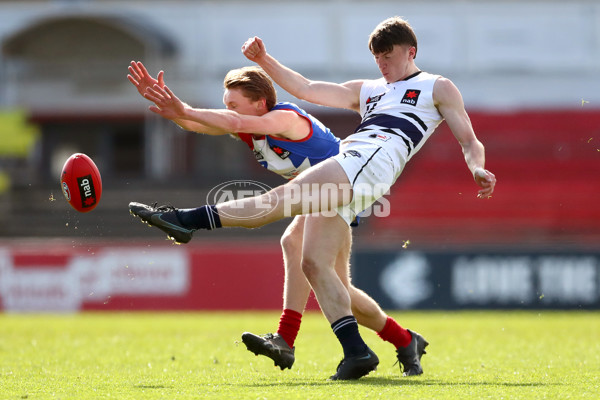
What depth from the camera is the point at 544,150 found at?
19.4 metres

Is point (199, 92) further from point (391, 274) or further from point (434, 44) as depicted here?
point (391, 274)

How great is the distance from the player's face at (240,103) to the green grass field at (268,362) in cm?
165

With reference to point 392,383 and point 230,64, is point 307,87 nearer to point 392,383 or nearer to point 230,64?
point 392,383

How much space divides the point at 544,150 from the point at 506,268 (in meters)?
6.76

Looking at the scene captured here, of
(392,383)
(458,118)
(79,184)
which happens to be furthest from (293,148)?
(392,383)

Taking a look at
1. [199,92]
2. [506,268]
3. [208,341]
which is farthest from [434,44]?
[208,341]

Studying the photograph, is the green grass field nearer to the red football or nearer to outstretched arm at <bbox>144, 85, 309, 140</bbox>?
the red football

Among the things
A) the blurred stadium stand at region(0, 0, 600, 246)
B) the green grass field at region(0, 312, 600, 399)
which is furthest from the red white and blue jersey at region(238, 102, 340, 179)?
the blurred stadium stand at region(0, 0, 600, 246)

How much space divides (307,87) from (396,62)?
608mm

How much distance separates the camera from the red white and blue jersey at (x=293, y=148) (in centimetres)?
575

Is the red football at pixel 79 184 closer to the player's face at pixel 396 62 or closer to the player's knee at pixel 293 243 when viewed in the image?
the player's knee at pixel 293 243

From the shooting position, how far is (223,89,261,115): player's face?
572 centimetres

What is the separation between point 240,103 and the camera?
573cm

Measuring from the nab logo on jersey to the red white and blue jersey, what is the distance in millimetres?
604
